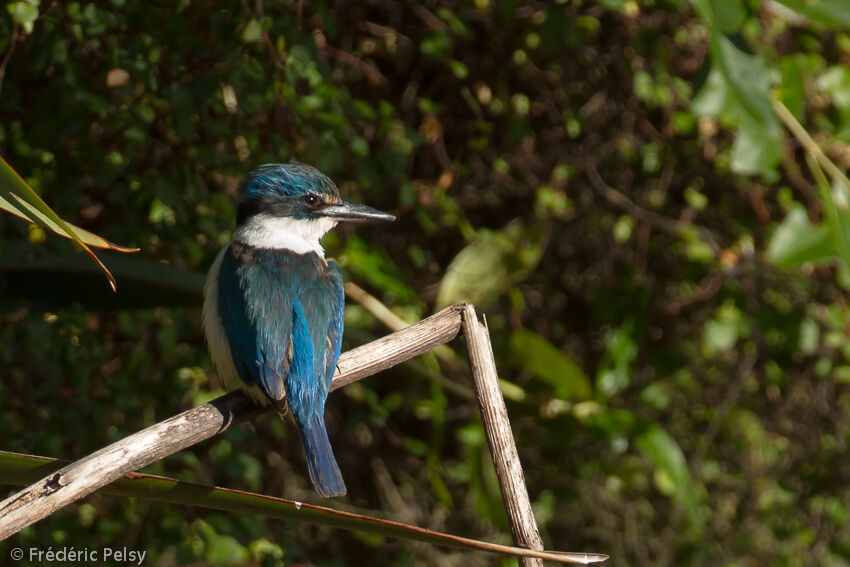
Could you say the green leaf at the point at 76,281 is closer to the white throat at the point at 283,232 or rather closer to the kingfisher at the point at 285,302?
the kingfisher at the point at 285,302

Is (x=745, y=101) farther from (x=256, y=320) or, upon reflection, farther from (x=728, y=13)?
(x=256, y=320)

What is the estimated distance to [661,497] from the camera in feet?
14.4

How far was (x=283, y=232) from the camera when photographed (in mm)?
2541

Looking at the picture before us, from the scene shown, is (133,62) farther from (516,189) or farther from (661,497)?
(661,497)

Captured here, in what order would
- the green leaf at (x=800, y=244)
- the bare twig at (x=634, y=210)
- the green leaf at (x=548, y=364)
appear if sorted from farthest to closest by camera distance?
the bare twig at (x=634, y=210) → the green leaf at (x=548, y=364) → the green leaf at (x=800, y=244)

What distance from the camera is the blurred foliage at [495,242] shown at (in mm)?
2365

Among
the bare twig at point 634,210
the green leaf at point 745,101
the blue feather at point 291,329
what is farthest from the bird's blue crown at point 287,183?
the bare twig at point 634,210

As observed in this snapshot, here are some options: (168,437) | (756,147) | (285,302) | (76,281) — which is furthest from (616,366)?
(168,437)

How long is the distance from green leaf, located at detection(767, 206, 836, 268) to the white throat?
4.21ft

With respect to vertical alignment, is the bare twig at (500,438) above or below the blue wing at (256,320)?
above

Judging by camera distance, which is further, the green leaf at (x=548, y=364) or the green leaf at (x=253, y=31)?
the green leaf at (x=548, y=364)

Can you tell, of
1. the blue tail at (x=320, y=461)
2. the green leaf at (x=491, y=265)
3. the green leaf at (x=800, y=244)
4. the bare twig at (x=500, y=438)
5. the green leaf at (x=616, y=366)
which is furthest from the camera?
the green leaf at (x=616, y=366)

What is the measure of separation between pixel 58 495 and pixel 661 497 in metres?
3.52

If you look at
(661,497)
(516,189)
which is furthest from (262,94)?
(661,497)
